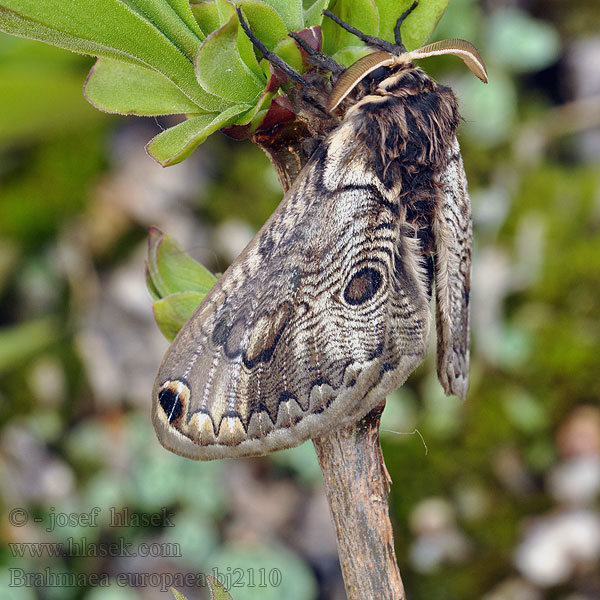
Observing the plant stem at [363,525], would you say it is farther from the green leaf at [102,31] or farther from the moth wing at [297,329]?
the green leaf at [102,31]

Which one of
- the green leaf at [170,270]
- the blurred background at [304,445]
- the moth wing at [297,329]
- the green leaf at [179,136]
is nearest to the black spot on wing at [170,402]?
Result: the moth wing at [297,329]

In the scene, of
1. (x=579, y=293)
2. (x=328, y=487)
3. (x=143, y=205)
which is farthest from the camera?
(x=143, y=205)

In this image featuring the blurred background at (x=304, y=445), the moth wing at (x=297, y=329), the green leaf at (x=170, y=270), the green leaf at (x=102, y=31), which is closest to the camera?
the green leaf at (x=102, y=31)

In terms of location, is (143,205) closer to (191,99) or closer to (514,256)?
(514,256)

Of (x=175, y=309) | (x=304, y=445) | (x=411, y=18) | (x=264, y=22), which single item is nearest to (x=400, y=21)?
(x=411, y=18)

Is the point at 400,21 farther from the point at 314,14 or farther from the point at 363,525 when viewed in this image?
the point at 363,525

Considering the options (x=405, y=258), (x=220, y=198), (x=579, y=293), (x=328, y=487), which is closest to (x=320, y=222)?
(x=405, y=258)

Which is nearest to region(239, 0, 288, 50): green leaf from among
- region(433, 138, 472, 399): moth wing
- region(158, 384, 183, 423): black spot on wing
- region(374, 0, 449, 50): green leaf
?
region(374, 0, 449, 50): green leaf
